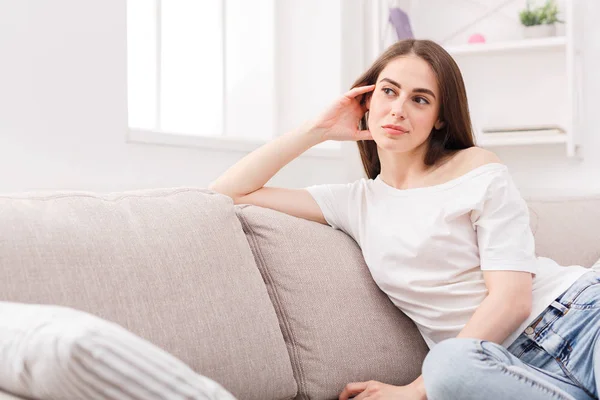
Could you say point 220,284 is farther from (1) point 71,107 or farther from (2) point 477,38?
(2) point 477,38

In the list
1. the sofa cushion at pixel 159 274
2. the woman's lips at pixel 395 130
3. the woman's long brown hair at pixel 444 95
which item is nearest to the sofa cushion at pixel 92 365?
the sofa cushion at pixel 159 274

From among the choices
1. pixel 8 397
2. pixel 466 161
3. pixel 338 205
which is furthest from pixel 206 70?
pixel 8 397

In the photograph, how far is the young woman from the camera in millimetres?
1432

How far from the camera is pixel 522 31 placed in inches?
120

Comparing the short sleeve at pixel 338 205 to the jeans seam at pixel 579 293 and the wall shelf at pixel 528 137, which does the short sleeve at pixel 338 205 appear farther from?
the wall shelf at pixel 528 137

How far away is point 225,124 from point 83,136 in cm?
92

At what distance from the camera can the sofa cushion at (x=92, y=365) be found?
773mm

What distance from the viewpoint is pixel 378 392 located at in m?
1.55

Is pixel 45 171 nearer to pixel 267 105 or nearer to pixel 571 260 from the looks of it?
pixel 267 105

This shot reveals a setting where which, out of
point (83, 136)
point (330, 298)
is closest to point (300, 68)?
point (83, 136)

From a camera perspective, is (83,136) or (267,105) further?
(267,105)

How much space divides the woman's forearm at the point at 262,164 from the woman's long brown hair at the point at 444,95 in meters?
0.22

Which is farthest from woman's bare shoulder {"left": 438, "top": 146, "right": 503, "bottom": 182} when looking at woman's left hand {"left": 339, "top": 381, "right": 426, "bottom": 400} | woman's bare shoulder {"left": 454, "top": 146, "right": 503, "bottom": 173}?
woman's left hand {"left": 339, "top": 381, "right": 426, "bottom": 400}

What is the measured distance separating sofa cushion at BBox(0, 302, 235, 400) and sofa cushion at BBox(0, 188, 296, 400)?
0.39m
